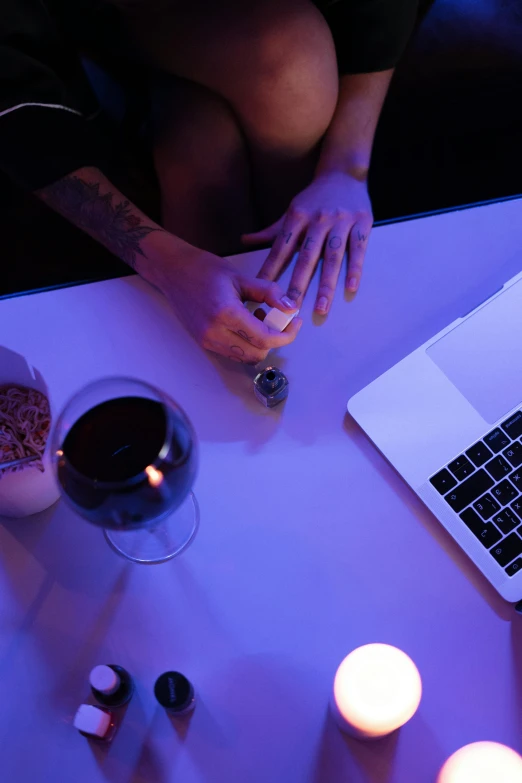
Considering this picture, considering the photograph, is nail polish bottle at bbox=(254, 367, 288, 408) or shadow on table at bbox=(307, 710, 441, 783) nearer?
shadow on table at bbox=(307, 710, 441, 783)

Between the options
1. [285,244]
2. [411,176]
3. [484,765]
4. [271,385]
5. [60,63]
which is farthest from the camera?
[411,176]

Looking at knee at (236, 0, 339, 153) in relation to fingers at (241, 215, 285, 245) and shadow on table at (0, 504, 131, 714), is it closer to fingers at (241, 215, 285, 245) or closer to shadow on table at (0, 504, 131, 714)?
fingers at (241, 215, 285, 245)

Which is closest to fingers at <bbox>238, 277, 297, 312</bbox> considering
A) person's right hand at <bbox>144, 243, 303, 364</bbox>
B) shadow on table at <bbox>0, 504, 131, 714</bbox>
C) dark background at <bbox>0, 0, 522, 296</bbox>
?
person's right hand at <bbox>144, 243, 303, 364</bbox>

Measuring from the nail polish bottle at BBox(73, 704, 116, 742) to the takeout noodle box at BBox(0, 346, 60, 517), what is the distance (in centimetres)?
20

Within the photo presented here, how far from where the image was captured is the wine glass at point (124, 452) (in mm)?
464

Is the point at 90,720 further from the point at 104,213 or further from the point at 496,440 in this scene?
the point at 104,213

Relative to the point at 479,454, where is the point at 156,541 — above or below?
below

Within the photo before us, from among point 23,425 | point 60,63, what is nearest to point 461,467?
point 23,425

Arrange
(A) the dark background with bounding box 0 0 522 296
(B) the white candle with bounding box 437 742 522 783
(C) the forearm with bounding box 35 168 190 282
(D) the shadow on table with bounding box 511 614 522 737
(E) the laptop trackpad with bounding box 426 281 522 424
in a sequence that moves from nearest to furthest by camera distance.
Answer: (B) the white candle with bounding box 437 742 522 783 → (D) the shadow on table with bounding box 511 614 522 737 → (E) the laptop trackpad with bounding box 426 281 522 424 → (C) the forearm with bounding box 35 168 190 282 → (A) the dark background with bounding box 0 0 522 296

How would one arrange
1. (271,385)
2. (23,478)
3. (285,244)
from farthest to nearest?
(285,244), (271,385), (23,478)

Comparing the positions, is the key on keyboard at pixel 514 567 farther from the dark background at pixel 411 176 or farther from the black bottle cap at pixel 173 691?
the dark background at pixel 411 176

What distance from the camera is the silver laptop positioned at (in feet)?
1.98

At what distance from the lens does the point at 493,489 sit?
0.61 metres

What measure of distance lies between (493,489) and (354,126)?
24.8 inches
